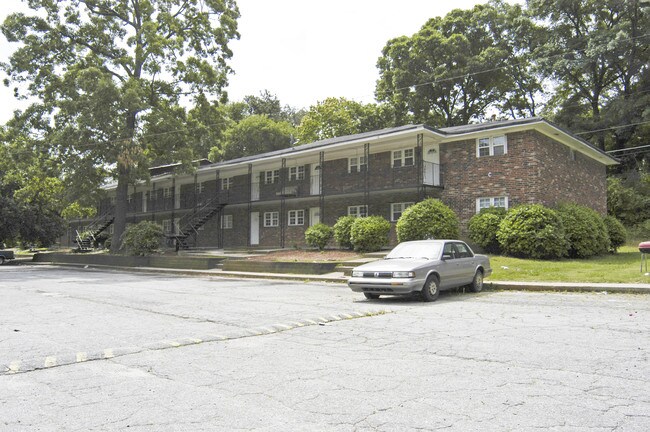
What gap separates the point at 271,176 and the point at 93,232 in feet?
61.7

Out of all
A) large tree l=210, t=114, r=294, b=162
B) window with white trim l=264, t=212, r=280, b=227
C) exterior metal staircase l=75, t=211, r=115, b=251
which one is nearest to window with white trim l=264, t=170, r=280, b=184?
window with white trim l=264, t=212, r=280, b=227

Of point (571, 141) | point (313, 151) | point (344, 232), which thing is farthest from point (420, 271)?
point (571, 141)

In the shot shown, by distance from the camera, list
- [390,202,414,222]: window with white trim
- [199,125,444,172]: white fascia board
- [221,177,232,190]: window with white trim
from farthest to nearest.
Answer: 1. [221,177,232,190]: window with white trim
2. [390,202,414,222]: window with white trim
3. [199,125,444,172]: white fascia board

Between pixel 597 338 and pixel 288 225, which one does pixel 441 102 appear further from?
pixel 597 338

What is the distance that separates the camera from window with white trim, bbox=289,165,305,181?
32656mm

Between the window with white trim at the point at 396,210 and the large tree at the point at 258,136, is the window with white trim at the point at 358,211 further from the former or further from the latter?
the large tree at the point at 258,136

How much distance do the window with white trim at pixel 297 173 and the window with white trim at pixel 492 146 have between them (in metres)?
12.0

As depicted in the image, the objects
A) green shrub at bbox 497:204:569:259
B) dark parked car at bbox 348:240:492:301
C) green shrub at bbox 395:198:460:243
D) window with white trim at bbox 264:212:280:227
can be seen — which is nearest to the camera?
dark parked car at bbox 348:240:492:301

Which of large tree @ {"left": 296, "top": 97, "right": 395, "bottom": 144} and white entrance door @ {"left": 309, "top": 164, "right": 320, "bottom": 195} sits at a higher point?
large tree @ {"left": 296, "top": 97, "right": 395, "bottom": 144}

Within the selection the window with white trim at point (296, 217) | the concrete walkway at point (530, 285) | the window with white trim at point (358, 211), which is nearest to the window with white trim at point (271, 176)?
the window with white trim at point (296, 217)

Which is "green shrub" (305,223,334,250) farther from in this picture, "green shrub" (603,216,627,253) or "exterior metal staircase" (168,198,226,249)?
"green shrub" (603,216,627,253)

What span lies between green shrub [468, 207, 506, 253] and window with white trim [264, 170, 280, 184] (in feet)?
50.5

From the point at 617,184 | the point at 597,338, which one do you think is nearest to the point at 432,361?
the point at 597,338

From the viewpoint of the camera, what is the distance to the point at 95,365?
236 inches
